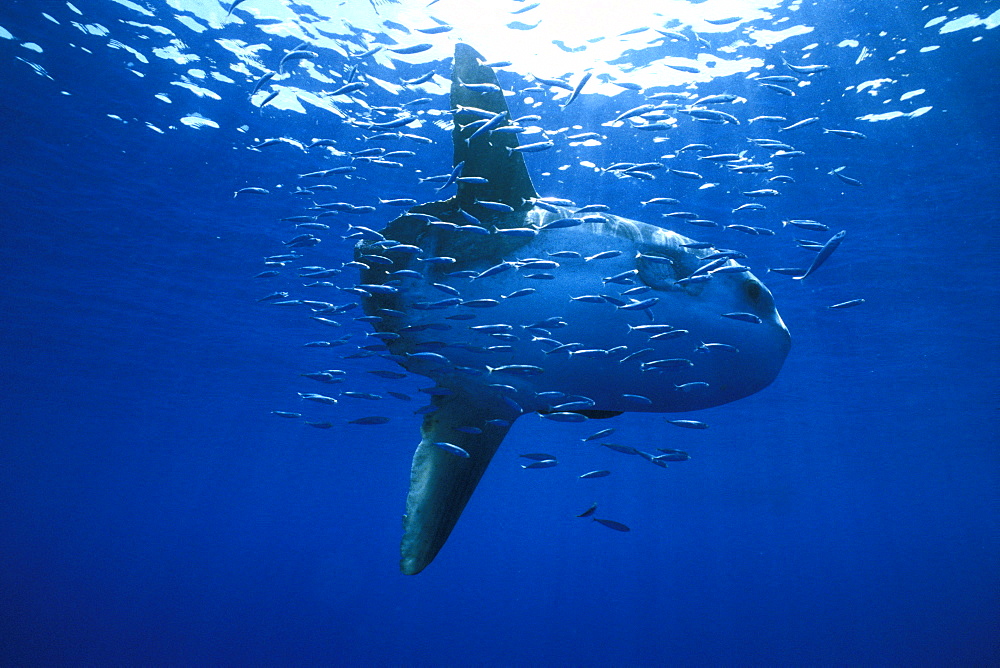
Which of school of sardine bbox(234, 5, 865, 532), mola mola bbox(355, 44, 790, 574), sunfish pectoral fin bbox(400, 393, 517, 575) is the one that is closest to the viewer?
mola mola bbox(355, 44, 790, 574)

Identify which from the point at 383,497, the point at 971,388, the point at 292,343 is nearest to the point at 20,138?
the point at 292,343

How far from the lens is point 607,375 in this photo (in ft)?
11.1

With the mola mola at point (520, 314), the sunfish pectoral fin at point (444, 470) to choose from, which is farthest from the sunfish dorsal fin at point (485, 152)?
the sunfish pectoral fin at point (444, 470)

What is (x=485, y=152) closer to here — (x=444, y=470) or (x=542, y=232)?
(x=542, y=232)

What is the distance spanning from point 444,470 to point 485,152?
7.62 ft

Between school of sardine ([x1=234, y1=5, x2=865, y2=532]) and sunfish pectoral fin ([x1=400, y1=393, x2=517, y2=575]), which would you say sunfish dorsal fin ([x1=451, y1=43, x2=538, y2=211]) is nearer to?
school of sardine ([x1=234, y1=5, x2=865, y2=532])

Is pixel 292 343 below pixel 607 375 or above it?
below

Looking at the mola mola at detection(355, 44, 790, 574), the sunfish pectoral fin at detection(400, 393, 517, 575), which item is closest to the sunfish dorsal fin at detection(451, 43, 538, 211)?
the mola mola at detection(355, 44, 790, 574)

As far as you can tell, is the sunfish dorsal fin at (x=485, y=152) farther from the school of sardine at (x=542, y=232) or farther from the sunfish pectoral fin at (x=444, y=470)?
the sunfish pectoral fin at (x=444, y=470)

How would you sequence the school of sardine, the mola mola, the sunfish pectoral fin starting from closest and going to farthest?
the mola mola < the school of sardine < the sunfish pectoral fin

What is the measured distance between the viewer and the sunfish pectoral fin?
Result: 12.3ft

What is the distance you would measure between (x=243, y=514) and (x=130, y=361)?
379 ft

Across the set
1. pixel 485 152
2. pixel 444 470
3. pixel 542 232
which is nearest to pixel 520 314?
pixel 542 232

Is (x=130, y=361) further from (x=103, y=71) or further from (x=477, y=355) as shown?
(x=477, y=355)
